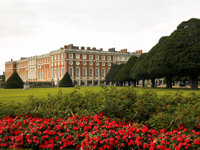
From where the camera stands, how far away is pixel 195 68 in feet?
89.5

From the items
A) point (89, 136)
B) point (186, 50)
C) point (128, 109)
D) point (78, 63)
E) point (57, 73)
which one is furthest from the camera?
point (57, 73)

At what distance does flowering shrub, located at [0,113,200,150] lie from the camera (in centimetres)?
410

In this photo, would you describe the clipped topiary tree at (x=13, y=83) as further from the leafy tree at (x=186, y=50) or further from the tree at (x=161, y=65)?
the leafy tree at (x=186, y=50)

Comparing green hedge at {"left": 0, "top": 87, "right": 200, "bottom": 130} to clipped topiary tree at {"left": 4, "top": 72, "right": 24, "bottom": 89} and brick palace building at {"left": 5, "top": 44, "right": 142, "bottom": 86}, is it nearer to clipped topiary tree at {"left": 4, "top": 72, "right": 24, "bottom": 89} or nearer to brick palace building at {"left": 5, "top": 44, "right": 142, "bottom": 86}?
clipped topiary tree at {"left": 4, "top": 72, "right": 24, "bottom": 89}

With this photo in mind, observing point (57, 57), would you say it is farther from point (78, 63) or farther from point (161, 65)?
point (161, 65)

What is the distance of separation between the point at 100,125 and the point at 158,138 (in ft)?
4.30

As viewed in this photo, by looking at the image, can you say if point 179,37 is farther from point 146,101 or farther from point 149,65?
point 146,101

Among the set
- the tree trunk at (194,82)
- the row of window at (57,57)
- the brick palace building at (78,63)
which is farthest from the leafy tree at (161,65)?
the row of window at (57,57)

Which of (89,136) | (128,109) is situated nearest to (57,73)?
(128,109)

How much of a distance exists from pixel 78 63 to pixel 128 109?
6410cm

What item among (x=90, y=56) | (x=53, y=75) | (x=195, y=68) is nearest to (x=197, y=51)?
(x=195, y=68)

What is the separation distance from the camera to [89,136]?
4477 millimetres

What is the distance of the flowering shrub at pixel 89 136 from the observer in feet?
13.4

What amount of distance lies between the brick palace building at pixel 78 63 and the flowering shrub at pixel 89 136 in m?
61.9
